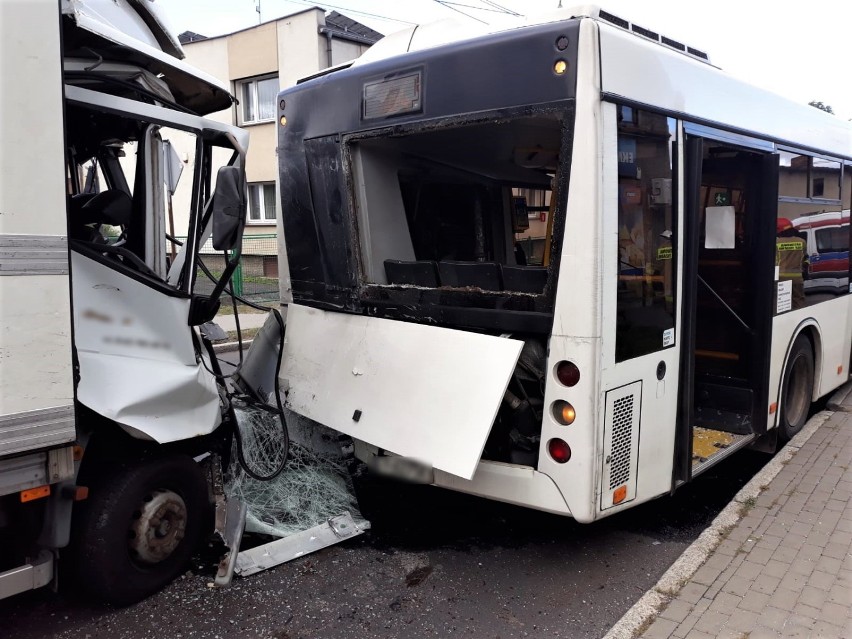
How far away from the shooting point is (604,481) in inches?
133

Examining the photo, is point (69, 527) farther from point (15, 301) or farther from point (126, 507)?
point (15, 301)

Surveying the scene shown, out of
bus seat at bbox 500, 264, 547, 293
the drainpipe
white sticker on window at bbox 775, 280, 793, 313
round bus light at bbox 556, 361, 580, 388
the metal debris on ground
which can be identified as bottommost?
the metal debris on ground

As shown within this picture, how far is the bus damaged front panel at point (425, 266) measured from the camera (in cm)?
337

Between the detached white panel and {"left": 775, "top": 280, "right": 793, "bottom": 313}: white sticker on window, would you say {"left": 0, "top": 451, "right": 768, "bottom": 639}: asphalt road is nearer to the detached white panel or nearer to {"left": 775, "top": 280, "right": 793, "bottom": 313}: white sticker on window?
the detached white panel

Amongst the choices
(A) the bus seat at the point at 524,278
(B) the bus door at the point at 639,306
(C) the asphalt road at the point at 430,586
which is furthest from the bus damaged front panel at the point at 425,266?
(C) the asphalt road at the point at 430,586

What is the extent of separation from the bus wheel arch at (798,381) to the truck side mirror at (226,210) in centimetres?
427

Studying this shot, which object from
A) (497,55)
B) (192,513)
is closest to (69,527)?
(192,513)

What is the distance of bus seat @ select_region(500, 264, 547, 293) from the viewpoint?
3.63m

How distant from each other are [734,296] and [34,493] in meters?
4.78

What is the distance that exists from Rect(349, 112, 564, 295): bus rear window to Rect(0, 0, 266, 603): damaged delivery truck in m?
0.98

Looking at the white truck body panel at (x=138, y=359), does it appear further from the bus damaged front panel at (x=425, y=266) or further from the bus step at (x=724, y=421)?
the bus step at (x=724, y=421)

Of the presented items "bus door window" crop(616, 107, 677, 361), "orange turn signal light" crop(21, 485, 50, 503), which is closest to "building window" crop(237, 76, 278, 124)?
"bus door window" crop(616, 107, 677, 361)

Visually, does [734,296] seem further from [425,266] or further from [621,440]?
[425,266]

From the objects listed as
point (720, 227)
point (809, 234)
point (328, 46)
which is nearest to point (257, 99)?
point (328, 46)
